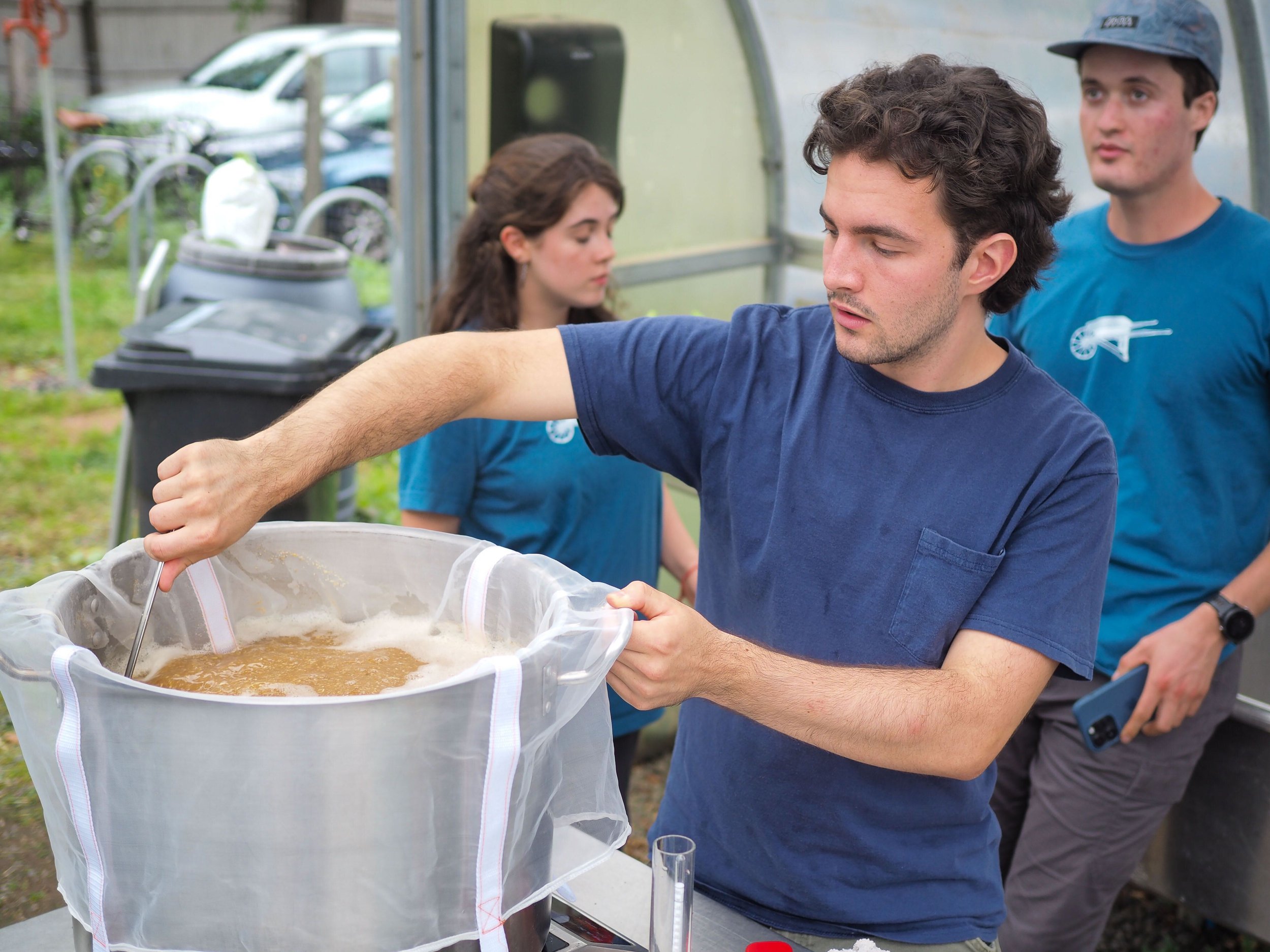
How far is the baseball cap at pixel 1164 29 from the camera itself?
215 centimetres

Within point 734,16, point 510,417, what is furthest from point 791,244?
point 510,417

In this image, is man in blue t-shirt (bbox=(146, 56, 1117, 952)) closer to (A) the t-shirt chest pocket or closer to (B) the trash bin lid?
(A) the t-shirt chest pocket

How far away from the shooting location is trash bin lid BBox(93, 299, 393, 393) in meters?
3.08

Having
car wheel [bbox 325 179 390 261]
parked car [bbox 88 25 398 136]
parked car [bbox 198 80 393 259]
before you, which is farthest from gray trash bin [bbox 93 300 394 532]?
parked car [bbox 88 25 398 136]

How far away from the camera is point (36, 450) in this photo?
574 cm

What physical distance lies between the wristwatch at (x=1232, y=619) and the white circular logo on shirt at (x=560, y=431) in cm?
121

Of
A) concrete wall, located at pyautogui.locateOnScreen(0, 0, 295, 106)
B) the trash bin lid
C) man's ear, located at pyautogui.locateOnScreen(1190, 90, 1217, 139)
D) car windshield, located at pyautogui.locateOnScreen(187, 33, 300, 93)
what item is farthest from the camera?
concrete wall, located at pyautogui.locateOnScreen(0, 0, 295, 106)

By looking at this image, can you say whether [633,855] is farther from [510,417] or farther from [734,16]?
[734,16]

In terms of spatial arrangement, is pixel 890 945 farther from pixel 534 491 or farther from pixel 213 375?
pixel 213 375

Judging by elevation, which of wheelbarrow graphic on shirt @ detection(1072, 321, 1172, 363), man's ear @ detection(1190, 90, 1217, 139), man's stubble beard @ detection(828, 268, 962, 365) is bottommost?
wheelbarrow graphic on shirt @ detection(1072, 321, 1172, 363)

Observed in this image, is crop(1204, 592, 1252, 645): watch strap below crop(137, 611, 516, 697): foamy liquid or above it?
below

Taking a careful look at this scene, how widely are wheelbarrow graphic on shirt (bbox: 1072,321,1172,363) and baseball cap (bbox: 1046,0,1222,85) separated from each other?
0.49 m

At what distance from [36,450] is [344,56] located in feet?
17.4

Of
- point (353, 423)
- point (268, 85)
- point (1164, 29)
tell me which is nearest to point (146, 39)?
point (268, 85)
